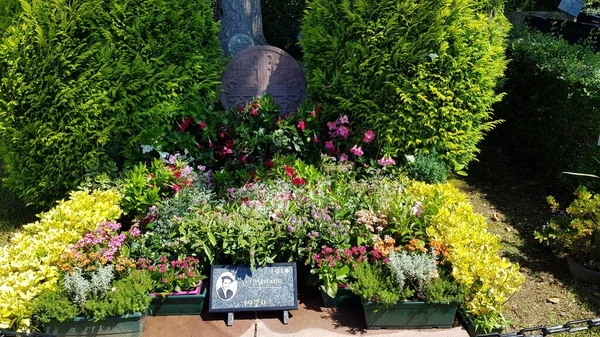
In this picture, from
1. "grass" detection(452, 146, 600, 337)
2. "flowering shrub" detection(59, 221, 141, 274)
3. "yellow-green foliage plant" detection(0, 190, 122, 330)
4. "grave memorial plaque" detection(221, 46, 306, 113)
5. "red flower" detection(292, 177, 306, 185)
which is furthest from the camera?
"grave memorial plaque" detection(221, 46, 306, 113)

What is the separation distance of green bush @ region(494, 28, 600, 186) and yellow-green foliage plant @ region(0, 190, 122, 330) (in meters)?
4.67

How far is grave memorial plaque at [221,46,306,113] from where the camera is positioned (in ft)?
18.1

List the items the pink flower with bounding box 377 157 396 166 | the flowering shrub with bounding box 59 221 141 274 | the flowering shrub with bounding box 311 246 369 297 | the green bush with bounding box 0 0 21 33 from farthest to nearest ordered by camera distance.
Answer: the pink flower with bounding box 377 157 396 166
the green bush with bounding box 0 0 21 33
the flowering shrub with bounding box 311 246 369 297
the flowering shrub with bounding box 59 221 141 274

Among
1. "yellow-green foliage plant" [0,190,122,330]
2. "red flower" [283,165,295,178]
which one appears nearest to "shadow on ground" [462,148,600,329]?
"red flower" [283,165,295,178]

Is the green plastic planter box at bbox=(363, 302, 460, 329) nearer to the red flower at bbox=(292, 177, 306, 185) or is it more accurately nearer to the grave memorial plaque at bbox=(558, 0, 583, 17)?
the red flower at bbox=(292, 177, 306, 185)

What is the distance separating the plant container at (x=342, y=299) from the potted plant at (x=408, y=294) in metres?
0.15

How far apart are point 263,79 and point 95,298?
10.1 ft

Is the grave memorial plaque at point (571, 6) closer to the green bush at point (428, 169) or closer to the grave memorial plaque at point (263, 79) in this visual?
the green bush at point (428, 169)

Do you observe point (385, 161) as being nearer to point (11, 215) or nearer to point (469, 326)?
point (469, 326)

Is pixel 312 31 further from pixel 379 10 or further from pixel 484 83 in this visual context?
pixel 484 83

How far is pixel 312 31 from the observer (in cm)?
516

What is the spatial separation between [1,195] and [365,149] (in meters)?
4.29

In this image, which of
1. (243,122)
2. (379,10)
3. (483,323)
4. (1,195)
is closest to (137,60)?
(243,122)

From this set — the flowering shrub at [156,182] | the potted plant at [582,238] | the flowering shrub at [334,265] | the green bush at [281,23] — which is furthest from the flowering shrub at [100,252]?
the green bush at [281,23]
